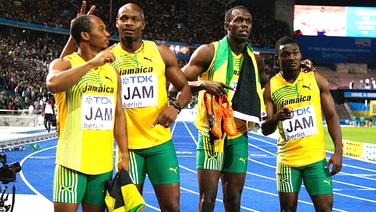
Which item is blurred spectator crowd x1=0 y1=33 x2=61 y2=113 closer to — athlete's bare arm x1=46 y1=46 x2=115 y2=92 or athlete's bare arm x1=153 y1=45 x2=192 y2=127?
athlete's bare arm x1=153 y1=45 x2=192 y2=127

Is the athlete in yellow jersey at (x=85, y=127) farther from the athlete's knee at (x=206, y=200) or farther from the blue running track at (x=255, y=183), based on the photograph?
the blue running track at (x=255, y=183)

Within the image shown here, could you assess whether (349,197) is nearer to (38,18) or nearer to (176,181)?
(176,181)

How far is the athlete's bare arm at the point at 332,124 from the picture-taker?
16.4 feet

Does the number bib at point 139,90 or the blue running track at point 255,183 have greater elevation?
the number bib at point 139,90

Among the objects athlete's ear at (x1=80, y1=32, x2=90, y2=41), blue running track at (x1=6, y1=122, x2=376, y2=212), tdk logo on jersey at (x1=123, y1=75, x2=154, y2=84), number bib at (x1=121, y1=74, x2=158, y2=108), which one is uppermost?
athlete's ear at (x1=80, y1=32, x2=90, y2=41)

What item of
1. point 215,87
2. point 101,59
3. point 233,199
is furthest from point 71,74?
point 233,199

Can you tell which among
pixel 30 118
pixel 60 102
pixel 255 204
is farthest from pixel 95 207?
pixel 30 118

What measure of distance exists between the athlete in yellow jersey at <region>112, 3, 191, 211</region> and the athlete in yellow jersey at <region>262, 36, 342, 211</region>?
3.21 ft

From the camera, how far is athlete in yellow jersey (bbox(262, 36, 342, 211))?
4863mm

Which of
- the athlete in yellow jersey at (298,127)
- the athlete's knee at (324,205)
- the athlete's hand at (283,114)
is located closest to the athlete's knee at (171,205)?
the athlete in yellow jersey at (298,127)

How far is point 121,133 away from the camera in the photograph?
404 cm

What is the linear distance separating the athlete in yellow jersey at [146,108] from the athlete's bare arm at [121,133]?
1.14ft

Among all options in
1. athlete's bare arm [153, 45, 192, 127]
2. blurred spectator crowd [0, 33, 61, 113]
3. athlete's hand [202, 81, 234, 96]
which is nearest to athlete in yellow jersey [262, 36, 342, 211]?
athlete's hand [202, 81, 234, 96]

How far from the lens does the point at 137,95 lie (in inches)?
174
